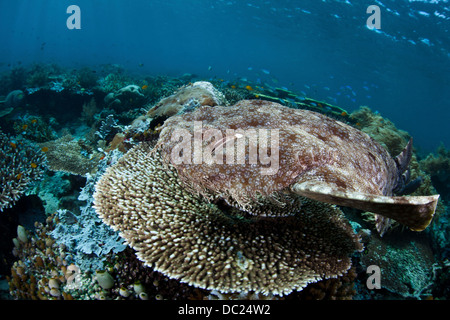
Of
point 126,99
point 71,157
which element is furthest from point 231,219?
point 126,99

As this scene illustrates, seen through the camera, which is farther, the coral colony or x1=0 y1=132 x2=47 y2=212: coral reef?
x1=0 y1=132 x2=47 y2=212: coral reef

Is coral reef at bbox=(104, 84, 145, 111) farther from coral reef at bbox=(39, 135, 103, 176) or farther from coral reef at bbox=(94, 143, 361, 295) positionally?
coral reef at bbox=(94, 143, 361, 295)

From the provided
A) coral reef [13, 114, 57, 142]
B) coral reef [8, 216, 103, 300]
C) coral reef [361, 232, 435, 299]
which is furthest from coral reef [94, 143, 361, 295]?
coral reef [13, 114, 57, 142]

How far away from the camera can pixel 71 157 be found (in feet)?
20.9

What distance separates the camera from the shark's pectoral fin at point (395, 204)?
1.59 metres

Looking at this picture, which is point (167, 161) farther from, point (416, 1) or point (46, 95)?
point (416, 1)

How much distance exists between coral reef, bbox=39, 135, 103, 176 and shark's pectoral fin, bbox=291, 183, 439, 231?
5.38 m

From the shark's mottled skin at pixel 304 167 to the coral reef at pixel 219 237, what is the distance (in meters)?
0.38

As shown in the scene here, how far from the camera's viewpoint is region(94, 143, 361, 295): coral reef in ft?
7.61

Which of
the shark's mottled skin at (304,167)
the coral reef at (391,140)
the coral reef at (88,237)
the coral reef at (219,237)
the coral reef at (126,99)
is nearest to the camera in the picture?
the shark's mottled skin at (304,167)

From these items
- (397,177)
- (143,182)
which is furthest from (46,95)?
(397,177)

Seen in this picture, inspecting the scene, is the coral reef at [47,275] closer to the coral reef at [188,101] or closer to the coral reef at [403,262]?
the coral reef at [188,101]

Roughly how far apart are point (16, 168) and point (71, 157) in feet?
4.83

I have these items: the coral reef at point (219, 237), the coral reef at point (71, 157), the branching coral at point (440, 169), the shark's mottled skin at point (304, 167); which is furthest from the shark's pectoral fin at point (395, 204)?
the branching coral at point (440, 169)
